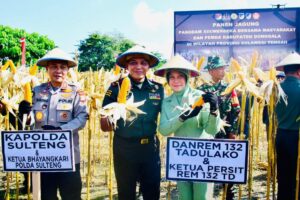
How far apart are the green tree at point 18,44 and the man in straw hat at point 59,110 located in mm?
22842

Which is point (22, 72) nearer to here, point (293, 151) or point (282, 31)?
point (293, 151)

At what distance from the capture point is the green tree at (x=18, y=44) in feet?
94.7

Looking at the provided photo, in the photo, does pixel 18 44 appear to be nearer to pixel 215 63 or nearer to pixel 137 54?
pixel 215 63

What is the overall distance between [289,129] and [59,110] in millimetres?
1991

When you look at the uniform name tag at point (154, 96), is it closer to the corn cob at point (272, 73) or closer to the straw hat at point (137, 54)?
the straw hat at point (137, 54)

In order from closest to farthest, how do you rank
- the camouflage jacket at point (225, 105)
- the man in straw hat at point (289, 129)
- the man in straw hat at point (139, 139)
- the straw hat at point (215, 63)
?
the man in straw hat at point (139, 139) → the man in straw hat at point (289, 129) → the camouflage jacket at point (225, 105) → the straw hat at point (215, 63)

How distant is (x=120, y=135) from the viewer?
294 cm

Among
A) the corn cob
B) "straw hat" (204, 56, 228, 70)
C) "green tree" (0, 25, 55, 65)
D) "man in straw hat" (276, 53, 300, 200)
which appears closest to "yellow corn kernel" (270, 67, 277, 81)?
the corn cob

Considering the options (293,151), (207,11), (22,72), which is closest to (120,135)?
(22,72)

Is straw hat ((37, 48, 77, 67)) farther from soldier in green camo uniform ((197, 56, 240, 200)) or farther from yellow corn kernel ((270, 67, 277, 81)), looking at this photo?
yellow corn kernel ((270, 67, 277, 81))

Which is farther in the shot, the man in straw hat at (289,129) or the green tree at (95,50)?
the green tree at (95,50)

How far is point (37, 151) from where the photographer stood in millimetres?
2746

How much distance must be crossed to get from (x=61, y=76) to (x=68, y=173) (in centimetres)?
77

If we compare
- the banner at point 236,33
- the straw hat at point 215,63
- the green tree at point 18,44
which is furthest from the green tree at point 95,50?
the straw hat at point 215,63
